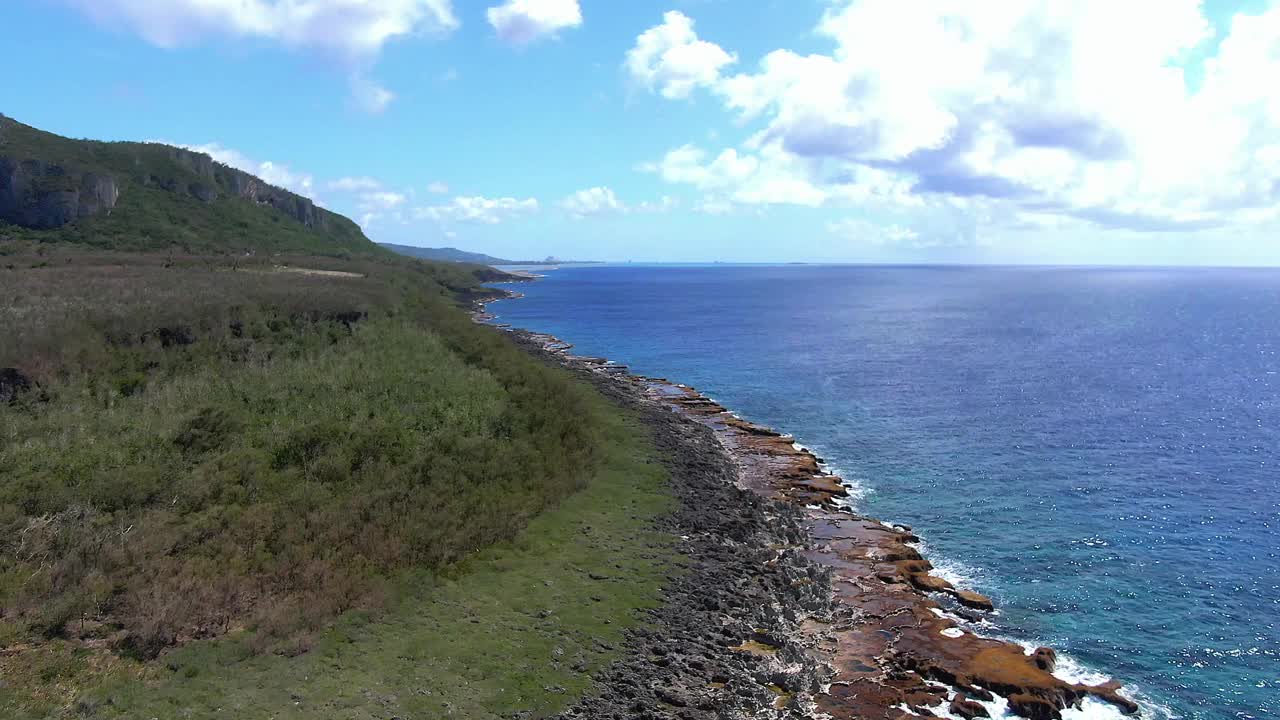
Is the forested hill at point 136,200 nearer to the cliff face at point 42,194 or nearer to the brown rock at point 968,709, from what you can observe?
the cliff face at point 42,194

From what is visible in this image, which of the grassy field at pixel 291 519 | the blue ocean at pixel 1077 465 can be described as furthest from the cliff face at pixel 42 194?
the blue ocean at pixel 1077 465

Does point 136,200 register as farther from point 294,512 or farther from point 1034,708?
point 1034,708

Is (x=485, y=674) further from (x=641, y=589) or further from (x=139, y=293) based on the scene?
(x=139, y=293)

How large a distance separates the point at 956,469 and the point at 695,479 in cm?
1849

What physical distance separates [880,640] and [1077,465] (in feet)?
98.3

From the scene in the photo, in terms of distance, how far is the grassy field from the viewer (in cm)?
2123

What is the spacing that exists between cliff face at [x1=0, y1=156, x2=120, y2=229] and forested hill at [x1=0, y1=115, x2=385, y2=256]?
0.14 metres

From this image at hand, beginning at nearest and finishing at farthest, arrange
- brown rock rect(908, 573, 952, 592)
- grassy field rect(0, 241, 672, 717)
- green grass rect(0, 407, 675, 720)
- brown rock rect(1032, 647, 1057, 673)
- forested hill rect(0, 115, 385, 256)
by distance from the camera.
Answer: green grass rect(0, 407, 675, 720) → grassy field rect(0, 241, 672, 717) → brown rock rect(1032, 647, 1057, 673) → brown rock rect(908, 573, 952, 592) → forested hill rect(0, 115, 385, 256)

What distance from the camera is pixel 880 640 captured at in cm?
2756

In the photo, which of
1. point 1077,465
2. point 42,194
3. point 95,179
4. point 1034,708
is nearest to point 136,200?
point 95,179

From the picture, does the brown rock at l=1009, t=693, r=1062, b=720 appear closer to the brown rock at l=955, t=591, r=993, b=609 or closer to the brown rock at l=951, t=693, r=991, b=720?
the brown rock at l=951, t=693, r=991, b=720

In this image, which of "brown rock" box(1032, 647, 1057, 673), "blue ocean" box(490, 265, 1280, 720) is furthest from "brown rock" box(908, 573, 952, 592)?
"brown rock" box(1032, 647, 1057, 673)

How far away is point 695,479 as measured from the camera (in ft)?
147

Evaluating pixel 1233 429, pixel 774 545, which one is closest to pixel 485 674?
pixel 774 545
